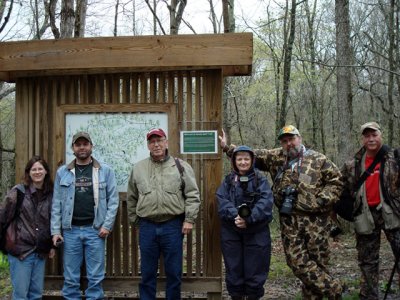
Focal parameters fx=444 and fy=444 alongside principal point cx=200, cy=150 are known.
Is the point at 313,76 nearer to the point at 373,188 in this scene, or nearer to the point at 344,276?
the point at 344,276

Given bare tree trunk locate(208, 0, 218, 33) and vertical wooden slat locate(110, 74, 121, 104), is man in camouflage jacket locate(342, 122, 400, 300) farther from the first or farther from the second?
bare tree trunk locate(208, 0, 218, 33)

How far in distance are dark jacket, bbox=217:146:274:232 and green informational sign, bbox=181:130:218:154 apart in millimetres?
475

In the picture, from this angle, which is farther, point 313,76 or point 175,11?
point 313,76

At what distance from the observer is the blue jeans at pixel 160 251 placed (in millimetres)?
4422

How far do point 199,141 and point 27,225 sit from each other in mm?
1967

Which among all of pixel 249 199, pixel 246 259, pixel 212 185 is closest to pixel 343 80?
pixel 212 185

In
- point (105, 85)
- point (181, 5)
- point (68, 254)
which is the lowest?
point (68, 254)

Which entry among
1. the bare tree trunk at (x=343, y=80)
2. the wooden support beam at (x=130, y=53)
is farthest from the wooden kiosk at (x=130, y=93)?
the bare tree trunk at (x=343, y=80)

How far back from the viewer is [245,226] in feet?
13.9

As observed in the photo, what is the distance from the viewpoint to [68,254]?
4.54 m

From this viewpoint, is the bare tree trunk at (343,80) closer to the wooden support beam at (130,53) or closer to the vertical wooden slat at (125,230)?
the wooden support beam at (130,53)

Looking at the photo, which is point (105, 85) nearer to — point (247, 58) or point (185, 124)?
point (185, 124)

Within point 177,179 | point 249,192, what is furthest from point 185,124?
point 249,192

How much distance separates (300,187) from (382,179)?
879mm
